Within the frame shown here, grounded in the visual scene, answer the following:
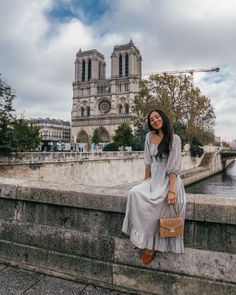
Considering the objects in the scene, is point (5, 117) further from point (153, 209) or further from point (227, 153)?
point (227, 153)

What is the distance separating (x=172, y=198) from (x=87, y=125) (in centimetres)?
9003

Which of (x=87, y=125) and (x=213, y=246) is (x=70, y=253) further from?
(x=87, y=125)

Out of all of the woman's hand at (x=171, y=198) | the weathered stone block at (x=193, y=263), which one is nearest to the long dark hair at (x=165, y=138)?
the woman's hand at (x=171, y=198)

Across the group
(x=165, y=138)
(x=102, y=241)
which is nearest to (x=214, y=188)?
(x=102, y=241)

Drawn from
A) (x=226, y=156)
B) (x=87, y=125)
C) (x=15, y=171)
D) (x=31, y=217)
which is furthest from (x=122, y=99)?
(x=31, y=217)

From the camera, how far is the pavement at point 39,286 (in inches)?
108

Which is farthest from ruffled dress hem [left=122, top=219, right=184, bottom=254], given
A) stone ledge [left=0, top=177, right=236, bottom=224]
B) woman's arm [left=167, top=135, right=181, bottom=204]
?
woman's arm [left=167, top=135, right=181, bottom=204]

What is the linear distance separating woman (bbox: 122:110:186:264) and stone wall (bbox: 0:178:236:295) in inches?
6.6

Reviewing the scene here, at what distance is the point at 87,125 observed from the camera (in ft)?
301

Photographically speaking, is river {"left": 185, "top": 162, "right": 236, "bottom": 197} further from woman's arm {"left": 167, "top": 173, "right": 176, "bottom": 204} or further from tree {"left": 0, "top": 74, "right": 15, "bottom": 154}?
woman's arm {"left": 167, "top": 173, "right": 176, "bottom": 204}

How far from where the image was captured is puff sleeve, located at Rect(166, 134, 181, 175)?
268 centimetres

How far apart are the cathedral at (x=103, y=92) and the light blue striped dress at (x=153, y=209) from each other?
268 feet

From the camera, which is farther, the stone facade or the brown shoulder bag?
the stone facade

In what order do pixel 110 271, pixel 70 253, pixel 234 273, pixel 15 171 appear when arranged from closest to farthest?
pixel 234 273, pixel 110 271, pixel 70 253, pixel 15 171
